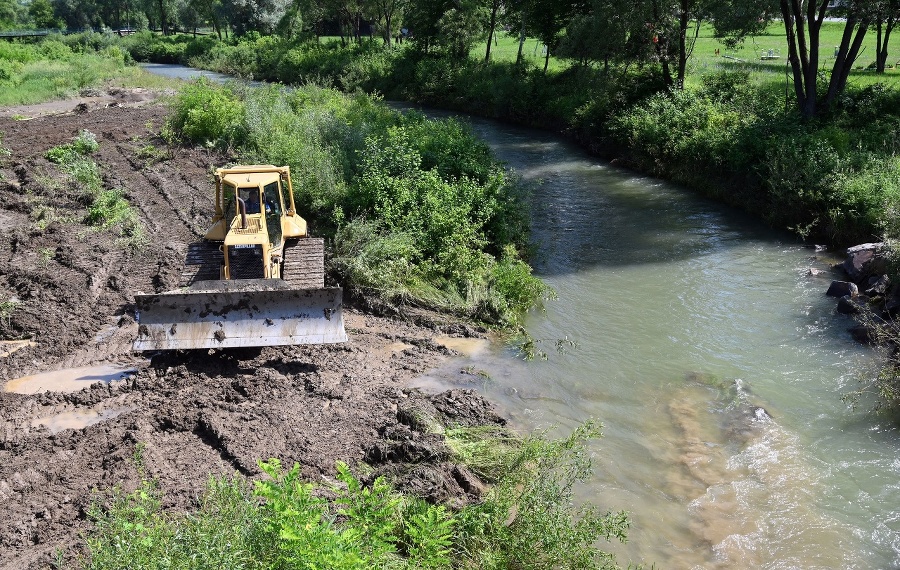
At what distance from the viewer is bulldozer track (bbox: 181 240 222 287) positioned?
40.0 ft

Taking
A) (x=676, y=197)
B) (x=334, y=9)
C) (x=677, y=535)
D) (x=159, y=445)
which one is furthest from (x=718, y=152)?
(x=334, y=9)

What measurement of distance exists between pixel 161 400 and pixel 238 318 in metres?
1.59

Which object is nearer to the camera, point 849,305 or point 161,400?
point 161,400

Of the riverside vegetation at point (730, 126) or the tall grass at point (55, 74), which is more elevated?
the riverside vegetation at point (730, 126)

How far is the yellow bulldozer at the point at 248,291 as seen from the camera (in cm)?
1020

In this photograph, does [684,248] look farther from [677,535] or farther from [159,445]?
[159,445]

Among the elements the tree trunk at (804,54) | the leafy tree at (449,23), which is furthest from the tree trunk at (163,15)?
the tree trunk at (804,54)

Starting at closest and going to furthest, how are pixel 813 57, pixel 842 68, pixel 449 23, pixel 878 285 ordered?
pixel 878 285 → pixel 813 57 → pixel 842 68 → pixel 449 23

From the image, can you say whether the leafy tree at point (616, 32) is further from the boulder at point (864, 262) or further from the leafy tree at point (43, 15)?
the leafy tree at point (43, 15)

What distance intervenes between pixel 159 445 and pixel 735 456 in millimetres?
7109

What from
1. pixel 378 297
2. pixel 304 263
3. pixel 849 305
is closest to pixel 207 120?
pixel 304 263

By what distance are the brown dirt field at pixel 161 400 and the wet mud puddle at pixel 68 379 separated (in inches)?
7.6

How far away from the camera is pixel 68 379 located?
404 inches

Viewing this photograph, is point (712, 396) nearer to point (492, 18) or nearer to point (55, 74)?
point (492, 18)
